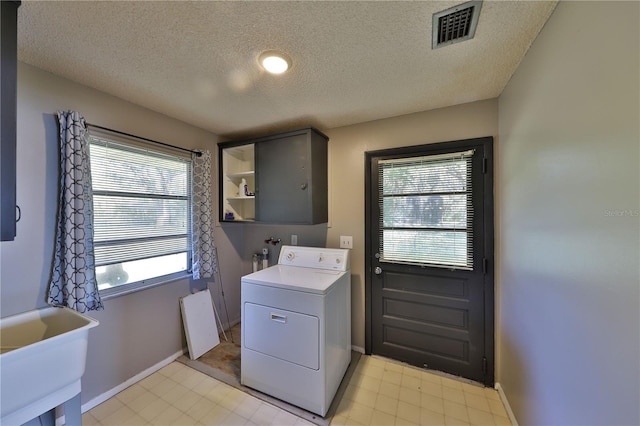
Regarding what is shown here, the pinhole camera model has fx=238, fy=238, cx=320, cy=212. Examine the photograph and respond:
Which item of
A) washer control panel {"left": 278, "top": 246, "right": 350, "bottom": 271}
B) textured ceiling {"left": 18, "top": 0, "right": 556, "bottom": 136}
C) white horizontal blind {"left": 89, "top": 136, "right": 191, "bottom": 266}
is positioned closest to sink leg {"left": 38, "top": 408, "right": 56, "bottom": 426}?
white horizontal blind {"left": 89, "top": 136, "right": 191, "bottom": 266}

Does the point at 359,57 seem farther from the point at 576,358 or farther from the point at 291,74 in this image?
the point at 576,358

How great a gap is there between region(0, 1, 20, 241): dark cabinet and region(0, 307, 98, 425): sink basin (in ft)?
1.94

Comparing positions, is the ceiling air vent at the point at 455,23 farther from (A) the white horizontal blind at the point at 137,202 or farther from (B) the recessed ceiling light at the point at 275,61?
(A) the white horizontal blind at the point at 137,202

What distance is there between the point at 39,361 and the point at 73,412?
426mm

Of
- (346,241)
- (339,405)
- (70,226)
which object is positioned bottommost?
(339,405)

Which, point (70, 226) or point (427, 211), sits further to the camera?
point (427, 211)

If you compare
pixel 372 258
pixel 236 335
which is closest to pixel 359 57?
pixel 372 258

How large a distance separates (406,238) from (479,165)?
86 cm

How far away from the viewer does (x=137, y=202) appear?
2.09 m

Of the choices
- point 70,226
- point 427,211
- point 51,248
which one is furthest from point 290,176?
point 51,248

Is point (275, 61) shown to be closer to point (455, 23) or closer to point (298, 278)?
point (455, 23)

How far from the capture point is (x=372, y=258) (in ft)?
7.86

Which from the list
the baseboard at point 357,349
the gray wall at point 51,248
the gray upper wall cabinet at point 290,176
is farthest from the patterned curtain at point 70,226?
the baseboard at point 357,349

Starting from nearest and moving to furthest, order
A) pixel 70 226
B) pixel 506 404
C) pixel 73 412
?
pixel 73 412 → pixel 70 226 → pixel 506 404
